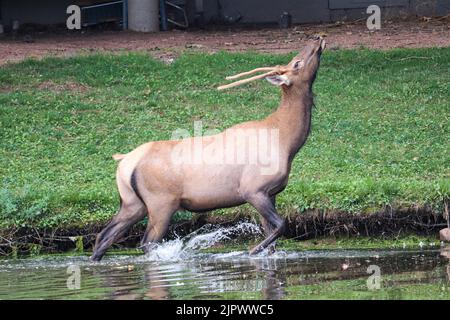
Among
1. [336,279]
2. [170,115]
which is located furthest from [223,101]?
[336,279]

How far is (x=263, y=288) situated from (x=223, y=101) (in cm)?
686

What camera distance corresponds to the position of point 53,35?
20609mm

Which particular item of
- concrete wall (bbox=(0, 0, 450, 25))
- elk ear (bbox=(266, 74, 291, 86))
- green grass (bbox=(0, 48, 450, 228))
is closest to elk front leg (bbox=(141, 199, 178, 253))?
green grass (bbox=(0, 48, 450, 228))

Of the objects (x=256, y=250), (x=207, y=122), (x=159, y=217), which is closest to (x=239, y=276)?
(x=256, y=250)

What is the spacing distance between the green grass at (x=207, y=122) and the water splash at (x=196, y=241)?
0.76 ft

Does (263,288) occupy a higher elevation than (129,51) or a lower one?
lower

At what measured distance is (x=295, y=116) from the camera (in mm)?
11453

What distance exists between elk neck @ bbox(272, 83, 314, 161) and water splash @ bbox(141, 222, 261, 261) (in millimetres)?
1236

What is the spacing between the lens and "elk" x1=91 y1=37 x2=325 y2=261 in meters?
11.2

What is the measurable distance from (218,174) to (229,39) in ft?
28.9

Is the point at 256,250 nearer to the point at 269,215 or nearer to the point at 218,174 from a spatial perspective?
the point at 269,215

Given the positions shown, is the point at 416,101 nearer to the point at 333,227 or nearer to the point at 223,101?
the point at 223,101

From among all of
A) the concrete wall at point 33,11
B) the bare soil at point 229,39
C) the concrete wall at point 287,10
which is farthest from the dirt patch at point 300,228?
Answer: the concrete wall at point 33,11

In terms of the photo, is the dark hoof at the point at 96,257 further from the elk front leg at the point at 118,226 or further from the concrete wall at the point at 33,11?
the concrete wall at the point at 33,11
